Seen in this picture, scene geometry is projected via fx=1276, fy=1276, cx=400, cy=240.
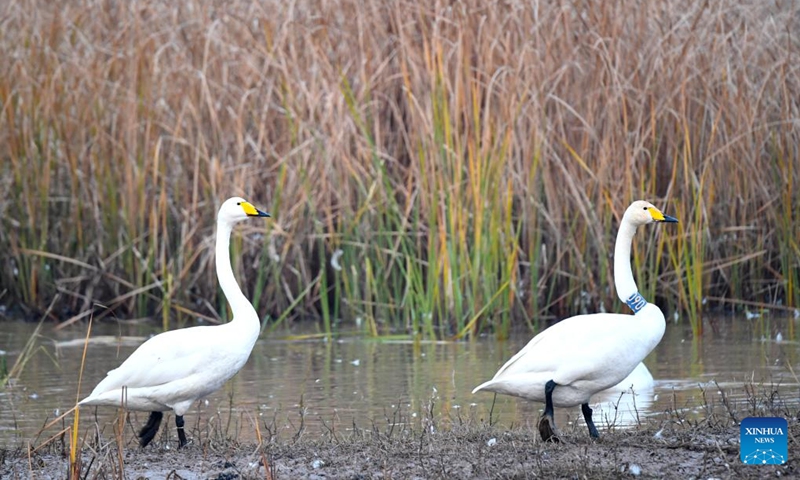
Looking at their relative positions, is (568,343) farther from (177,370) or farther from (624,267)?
(177,370)

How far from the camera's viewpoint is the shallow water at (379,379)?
638cm

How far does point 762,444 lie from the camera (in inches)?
177

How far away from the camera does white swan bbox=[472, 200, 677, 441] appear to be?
540 cm

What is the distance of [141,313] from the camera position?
10062 millimetres

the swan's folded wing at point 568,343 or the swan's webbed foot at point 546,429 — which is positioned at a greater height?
the swan's folded wing at point 568,343

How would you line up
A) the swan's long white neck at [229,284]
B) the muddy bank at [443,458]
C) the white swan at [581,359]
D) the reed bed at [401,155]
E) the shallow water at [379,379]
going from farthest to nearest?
the reed bed at [401,155] → the shallow water at [379,379] → the swan's long white neck at [229,284] → the white swan at [581,359] → the muddy bank at [443,458]

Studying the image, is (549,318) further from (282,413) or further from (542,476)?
(542,476)

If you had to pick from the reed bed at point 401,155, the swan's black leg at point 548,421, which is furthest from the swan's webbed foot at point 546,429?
the reed bed at point 401,155

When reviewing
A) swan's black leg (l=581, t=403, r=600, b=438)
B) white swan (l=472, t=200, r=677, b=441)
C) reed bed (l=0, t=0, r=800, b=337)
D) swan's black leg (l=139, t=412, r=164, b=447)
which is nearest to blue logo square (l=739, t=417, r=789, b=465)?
swan's black leg (l=581, t=403, r=600, b=438)

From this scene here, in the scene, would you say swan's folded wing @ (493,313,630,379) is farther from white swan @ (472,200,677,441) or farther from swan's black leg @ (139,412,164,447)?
swan's black leg @ (139,412,164,447)

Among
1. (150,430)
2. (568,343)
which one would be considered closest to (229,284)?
(150,430)

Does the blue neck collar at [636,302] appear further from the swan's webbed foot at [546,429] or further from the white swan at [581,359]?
the swan's webbed foot at [546,429]

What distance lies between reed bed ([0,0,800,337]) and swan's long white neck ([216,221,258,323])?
2.70 meters

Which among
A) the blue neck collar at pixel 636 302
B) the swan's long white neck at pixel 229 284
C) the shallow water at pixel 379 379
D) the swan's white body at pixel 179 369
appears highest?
the swan's long white neck at pixel 229 284
